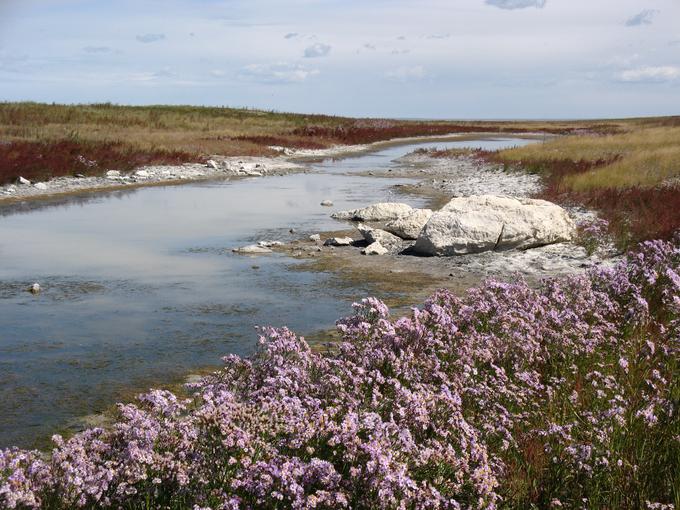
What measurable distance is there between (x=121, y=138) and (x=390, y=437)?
136 feet

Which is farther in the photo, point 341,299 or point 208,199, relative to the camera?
point 208,199

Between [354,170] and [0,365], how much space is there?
31.8 metres

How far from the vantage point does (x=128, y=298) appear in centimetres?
1076

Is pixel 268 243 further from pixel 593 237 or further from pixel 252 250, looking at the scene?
pixel 593 237

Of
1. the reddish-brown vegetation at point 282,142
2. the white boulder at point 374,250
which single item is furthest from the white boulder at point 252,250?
the reddish-brown vegetation at point 282,142

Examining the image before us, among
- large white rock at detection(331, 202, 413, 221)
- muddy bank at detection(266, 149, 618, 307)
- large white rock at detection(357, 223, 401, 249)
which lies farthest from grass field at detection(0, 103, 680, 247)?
large white rock at detection(331, 202, 413, 221)

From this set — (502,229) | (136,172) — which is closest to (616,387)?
(502,229)

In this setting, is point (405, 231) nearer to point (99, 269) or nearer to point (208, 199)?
point (99, 269)

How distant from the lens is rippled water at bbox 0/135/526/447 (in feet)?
23.3

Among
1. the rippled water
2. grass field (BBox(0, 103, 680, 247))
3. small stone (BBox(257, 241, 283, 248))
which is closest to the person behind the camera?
the rippled water

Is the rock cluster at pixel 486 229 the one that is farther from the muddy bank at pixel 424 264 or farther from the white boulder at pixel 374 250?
the muddy bank at pixel 424 264

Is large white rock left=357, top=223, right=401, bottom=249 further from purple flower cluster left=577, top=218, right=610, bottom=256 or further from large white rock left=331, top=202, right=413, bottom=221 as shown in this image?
purple flower cluster left=577, top=218, right=610, bottom=256

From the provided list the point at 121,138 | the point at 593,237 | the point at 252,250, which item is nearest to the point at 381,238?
the point at 252,250

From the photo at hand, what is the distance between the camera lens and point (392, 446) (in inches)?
152
